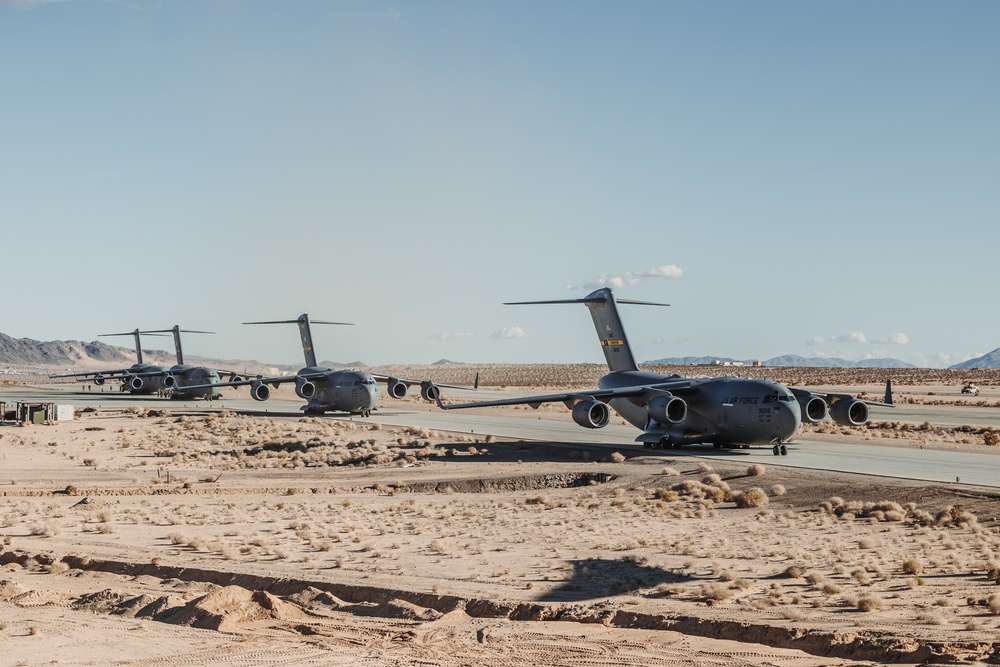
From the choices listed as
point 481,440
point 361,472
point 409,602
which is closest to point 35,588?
point 409,602

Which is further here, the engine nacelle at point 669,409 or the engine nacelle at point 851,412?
the engine nacelle at point 851,412

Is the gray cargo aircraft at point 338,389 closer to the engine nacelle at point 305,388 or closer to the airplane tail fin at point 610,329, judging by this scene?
the engine nacelle at point 305,388

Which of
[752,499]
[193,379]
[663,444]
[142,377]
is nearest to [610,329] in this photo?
[663,444]

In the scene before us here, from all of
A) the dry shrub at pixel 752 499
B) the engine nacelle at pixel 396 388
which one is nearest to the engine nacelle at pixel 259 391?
the engine nacelle at pixel 396 388

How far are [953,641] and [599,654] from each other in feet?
13.5

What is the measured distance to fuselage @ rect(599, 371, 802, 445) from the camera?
3148 cm

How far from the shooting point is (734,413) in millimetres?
32406

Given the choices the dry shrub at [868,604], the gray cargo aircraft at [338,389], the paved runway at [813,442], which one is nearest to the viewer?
the dry shrub at [868,604]

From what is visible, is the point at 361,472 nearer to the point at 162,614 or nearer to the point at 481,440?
the point at 481,440

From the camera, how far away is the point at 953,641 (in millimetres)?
11469

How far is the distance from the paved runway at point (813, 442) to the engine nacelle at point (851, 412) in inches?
42.3

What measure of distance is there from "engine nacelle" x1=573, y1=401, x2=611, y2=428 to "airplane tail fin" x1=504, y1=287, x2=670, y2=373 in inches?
243

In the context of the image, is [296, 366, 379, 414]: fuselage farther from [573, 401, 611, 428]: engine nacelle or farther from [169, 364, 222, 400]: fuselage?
[573, 401, 611, 428]: engine nacelle

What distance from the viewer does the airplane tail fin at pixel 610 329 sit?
39531 millimetres
